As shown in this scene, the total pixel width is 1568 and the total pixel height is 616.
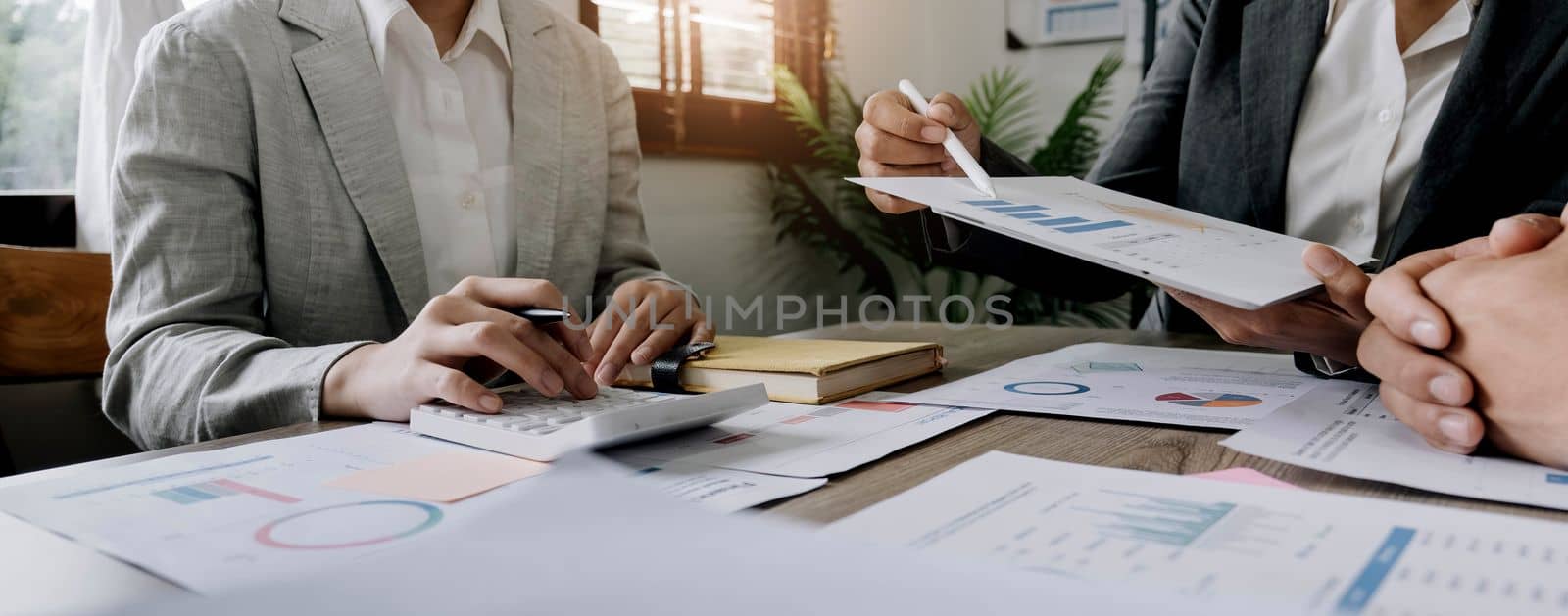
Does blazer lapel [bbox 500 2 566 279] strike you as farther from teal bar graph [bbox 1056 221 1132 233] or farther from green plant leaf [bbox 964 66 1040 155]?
green plant leaf [bbox 964 66 1040 155]

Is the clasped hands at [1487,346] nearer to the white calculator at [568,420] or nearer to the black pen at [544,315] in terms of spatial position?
the white calculator at [568,420]

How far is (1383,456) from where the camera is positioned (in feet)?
1.67

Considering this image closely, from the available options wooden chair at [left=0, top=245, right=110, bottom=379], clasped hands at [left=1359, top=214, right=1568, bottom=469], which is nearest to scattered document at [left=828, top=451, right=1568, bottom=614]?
clasped hands at [left=1359, top=214, right=1568, bottom=469]

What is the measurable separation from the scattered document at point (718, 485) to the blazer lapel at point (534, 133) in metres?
0.64

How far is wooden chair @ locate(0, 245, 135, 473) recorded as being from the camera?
101cm

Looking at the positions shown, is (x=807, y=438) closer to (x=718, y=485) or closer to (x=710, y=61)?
(x=718, y=485)

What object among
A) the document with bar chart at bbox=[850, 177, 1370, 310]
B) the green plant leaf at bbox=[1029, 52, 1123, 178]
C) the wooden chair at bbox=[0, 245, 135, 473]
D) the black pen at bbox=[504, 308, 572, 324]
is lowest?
the wooden chair at bbox=[0, 245, 135, 473]

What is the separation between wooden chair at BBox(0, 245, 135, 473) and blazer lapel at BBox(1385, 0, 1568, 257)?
1436mm

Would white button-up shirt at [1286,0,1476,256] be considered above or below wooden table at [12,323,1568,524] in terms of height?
above

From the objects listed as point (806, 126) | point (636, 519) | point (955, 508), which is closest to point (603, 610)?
point (636, 519)

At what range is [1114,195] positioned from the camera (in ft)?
3.02

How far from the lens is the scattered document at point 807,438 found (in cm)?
52

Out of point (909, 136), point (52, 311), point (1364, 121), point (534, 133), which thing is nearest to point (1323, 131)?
point (1364, 121)

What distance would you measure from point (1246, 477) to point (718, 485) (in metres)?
0.27
